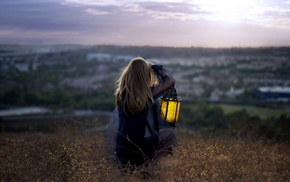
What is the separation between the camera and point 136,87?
14.2 feet

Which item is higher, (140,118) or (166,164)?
(140,118)

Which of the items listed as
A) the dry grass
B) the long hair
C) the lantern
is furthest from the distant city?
the long hair

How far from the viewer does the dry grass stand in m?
3.99

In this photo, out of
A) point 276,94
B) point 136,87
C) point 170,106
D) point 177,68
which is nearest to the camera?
point 136,87

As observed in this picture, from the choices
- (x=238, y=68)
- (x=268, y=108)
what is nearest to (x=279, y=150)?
(x=268, y=108)

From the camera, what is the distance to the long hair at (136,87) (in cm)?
429

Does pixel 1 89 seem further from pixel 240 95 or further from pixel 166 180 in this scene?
pixel 166 180

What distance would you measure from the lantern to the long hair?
0.76 feet

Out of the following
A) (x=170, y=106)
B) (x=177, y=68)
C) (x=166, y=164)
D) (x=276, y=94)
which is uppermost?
(x=170, y=106)

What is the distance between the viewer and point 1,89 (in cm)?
2892

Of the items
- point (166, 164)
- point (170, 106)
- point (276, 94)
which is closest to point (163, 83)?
point (170, 106)

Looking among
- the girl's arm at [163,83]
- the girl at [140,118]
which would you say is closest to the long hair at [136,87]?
the girl at [140,118]

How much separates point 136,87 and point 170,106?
0.48 m

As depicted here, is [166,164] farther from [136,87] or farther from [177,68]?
[177,68]
